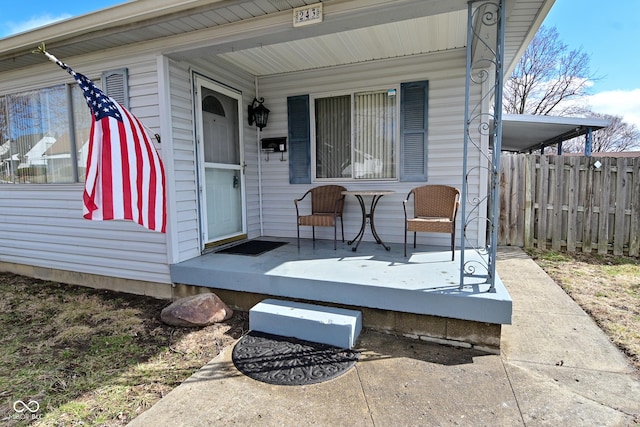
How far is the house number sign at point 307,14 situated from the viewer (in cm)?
263

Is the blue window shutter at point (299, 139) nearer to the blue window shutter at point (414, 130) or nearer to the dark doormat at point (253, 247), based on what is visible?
the dark doormat at point (253, 247)

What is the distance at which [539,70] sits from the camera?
1669 cm

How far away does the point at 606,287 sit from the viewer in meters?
3.67

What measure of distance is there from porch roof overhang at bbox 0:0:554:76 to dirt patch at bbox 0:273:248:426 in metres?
2.49

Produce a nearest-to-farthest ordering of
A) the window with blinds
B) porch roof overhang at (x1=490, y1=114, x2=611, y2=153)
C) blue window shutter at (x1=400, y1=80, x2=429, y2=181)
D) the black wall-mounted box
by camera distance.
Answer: blue window shutter at (x1=400, y1=80, x2=429, y2=181), the window with blinds, the black wall-mounted box, porch roof overhang at (x1=490, y1=114, x2=611, y2=153)

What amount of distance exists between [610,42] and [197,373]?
21.9 metres

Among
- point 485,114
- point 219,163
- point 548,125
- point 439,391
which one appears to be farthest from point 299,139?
point 548,125

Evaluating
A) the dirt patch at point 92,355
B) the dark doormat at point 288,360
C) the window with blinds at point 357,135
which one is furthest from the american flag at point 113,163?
the window with blinds at point 357,135

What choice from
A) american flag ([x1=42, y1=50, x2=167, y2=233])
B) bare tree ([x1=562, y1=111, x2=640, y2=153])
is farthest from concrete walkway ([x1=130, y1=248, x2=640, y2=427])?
bare tree ([x1=562, y1=111, x2=640, y2=153])

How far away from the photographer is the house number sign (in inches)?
104

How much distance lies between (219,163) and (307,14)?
2.07 m

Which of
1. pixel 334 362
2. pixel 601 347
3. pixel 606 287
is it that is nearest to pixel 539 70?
pixel 606 287
